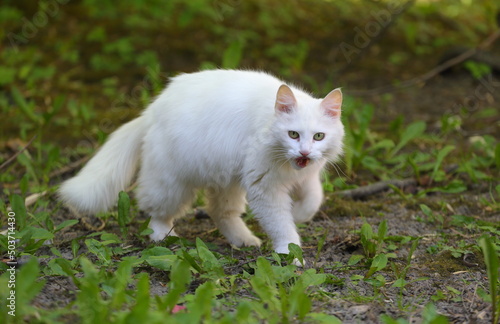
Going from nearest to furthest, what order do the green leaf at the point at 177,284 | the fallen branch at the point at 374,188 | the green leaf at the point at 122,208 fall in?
the green leaf at the point at 177,284, the green leaf at the point at 122,208, the fallen branch at the point at 374,188

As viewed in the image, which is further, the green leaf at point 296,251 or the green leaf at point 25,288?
the green leaf at point 296,251

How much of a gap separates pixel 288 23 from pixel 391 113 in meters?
3.01

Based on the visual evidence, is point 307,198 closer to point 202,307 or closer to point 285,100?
point 285,100

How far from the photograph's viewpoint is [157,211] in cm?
380

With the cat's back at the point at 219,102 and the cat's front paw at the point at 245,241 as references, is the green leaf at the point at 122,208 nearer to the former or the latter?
the cat's back at the point at 219,102

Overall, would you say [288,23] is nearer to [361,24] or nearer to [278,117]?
[361,24]

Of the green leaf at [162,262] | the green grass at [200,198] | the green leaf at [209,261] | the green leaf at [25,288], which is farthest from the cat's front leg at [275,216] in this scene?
the green leaf at [25,288]

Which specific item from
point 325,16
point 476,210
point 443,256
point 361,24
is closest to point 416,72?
point 361,24

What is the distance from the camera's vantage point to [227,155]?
353 centimetres

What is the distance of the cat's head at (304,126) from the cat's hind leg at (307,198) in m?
0.35

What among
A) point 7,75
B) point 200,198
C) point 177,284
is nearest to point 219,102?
point 200,198

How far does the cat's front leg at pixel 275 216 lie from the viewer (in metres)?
3.43

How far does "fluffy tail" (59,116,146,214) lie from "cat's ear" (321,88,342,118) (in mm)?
1188

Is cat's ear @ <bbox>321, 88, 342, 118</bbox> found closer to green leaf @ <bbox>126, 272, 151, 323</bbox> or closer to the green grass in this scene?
the green grass
